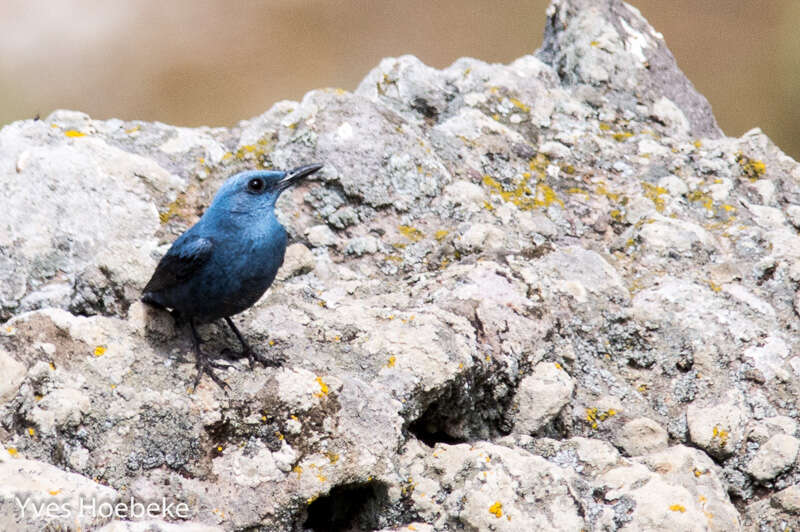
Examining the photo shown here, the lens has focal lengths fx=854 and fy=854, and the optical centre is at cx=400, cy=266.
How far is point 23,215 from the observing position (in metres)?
4.90

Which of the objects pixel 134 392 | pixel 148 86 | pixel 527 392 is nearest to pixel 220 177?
pixel 134 392

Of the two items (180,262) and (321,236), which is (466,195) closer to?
(321,236)

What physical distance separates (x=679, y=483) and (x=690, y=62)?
9459 mm

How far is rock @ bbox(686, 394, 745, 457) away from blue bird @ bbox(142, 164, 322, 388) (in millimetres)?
2264

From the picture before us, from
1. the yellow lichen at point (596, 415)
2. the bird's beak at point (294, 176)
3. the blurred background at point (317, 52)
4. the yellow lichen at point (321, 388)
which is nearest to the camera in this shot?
the yellow lichen at point (321, 388)

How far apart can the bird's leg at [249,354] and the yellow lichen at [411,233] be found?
126 centimetres

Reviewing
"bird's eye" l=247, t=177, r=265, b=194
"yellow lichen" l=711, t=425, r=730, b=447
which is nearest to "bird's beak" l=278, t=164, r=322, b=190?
"bird's eye" l=247, t=177, r=265, b=194

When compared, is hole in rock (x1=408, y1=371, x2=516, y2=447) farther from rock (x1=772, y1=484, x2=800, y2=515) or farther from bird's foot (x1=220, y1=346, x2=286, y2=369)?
rock (x1=772, y1=484, x2=800, y2=515)

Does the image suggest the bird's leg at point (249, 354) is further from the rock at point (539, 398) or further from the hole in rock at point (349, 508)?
the rock at point (539, 398)

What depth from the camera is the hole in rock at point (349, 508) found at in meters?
3.83

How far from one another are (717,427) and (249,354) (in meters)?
2.41

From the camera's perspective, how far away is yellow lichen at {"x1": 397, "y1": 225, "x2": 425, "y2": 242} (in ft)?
17.7

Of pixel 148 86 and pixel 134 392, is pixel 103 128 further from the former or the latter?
pixel 148 86

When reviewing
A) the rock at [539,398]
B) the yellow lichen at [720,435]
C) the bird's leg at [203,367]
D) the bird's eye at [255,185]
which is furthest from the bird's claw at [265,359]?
the yellow lichen at [720,435]
